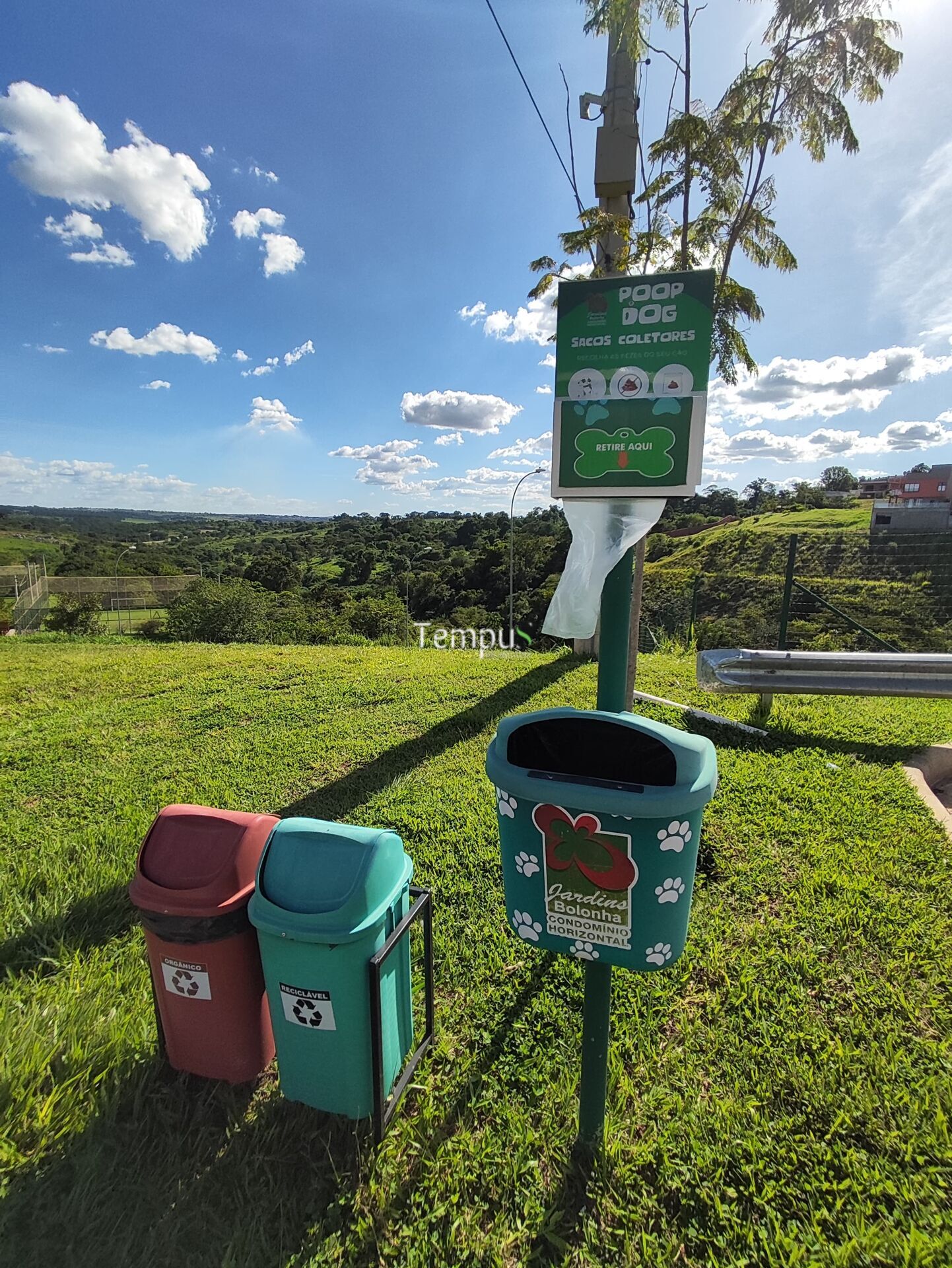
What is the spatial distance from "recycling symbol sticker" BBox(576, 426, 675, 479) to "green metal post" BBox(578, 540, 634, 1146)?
0.26 metres

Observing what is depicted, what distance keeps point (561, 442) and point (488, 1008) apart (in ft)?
6.74

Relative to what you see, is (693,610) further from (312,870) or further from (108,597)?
(108,597)

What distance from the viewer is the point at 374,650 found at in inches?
370

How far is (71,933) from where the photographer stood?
262cm

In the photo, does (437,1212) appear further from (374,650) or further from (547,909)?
(374,650)

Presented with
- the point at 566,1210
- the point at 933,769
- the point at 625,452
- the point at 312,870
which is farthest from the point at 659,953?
the point at 933,769

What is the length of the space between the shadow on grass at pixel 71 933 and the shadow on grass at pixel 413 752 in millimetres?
1031

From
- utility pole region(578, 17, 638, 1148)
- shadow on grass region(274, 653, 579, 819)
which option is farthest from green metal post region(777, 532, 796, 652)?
utility pole region(578, 17, 638, 1148)

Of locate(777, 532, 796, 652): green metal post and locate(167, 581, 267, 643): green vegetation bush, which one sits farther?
locate(167, 581, 267, 643): green vegetation bush

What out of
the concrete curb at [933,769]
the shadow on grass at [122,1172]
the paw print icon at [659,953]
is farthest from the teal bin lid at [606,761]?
the concrete curb at [933,769]

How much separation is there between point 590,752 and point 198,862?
3.93ft

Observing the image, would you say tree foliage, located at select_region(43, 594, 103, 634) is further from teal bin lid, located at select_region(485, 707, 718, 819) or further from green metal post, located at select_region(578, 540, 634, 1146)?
teal bin lid, located at select_region(485, 707, 718, 819)

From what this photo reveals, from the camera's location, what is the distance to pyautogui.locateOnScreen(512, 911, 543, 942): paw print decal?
1.53 metres

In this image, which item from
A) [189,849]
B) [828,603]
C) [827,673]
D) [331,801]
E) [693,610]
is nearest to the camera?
[189,849]
